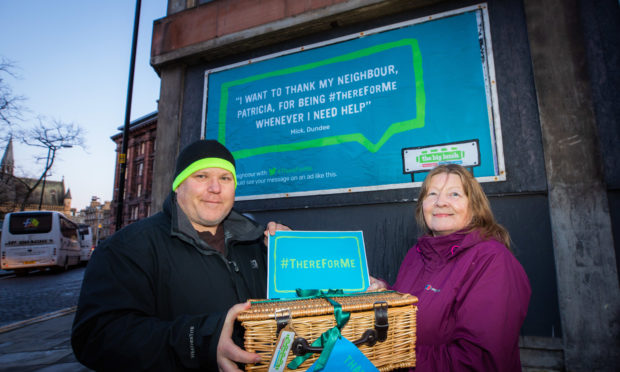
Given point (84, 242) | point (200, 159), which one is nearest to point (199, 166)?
point (200, 159)

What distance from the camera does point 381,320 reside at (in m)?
1.18

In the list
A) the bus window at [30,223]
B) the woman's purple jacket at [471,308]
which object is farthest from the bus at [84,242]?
the woman's purple jacket at [471,308]

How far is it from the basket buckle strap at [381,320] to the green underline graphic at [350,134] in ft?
7.84

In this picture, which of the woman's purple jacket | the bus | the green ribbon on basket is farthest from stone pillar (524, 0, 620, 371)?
the bus

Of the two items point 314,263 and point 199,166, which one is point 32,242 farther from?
point 314,263

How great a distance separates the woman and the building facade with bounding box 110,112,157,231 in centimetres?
3712

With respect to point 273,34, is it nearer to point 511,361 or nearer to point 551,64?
point 551,64

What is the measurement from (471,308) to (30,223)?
61.1 ft

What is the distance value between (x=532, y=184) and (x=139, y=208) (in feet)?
129

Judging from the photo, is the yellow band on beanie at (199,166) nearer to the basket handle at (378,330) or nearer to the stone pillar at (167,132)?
the basket handle at (378,330)

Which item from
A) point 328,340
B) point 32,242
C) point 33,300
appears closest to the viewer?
point 328,340

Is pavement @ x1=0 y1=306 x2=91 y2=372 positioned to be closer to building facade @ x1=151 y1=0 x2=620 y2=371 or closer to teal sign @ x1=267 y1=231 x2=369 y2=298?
building facade @ x1=151 y1=0 x2=620 y2=371

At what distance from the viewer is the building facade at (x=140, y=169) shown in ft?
113

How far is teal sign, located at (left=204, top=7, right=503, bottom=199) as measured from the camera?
123 inches
